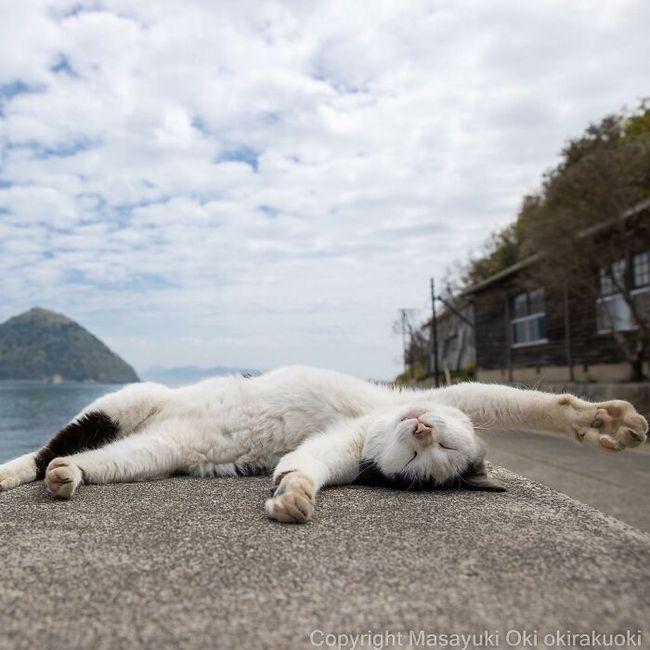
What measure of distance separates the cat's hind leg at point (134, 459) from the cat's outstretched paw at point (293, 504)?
1.10 meters

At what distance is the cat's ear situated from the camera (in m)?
2.66

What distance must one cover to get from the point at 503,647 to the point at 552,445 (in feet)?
36.5

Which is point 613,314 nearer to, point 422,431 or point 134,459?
point 422,431

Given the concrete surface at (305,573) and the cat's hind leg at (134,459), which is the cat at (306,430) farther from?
the concrete surface at (305,573)

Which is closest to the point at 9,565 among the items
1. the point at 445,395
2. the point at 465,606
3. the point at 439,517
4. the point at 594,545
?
the point at 465,606

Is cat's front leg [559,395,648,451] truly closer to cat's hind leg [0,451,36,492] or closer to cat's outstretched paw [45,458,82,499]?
cat's outstretched paw [45,458,82,499]

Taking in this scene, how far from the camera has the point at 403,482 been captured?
271 cm

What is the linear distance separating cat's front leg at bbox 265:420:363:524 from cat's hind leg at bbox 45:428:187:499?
702 millimetres

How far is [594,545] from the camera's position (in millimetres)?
1788

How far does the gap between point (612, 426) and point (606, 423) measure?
25 millimetres

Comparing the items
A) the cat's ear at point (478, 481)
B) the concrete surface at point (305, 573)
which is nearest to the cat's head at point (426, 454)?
the cat's ear at point (478, 481)

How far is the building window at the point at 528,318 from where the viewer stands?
2130 cm

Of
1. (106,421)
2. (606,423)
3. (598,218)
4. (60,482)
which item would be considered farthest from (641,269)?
(60,482)

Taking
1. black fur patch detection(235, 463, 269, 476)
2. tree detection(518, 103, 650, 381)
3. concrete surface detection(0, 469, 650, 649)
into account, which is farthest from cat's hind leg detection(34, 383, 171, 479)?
tree detection(518, 103, 650, 381)
